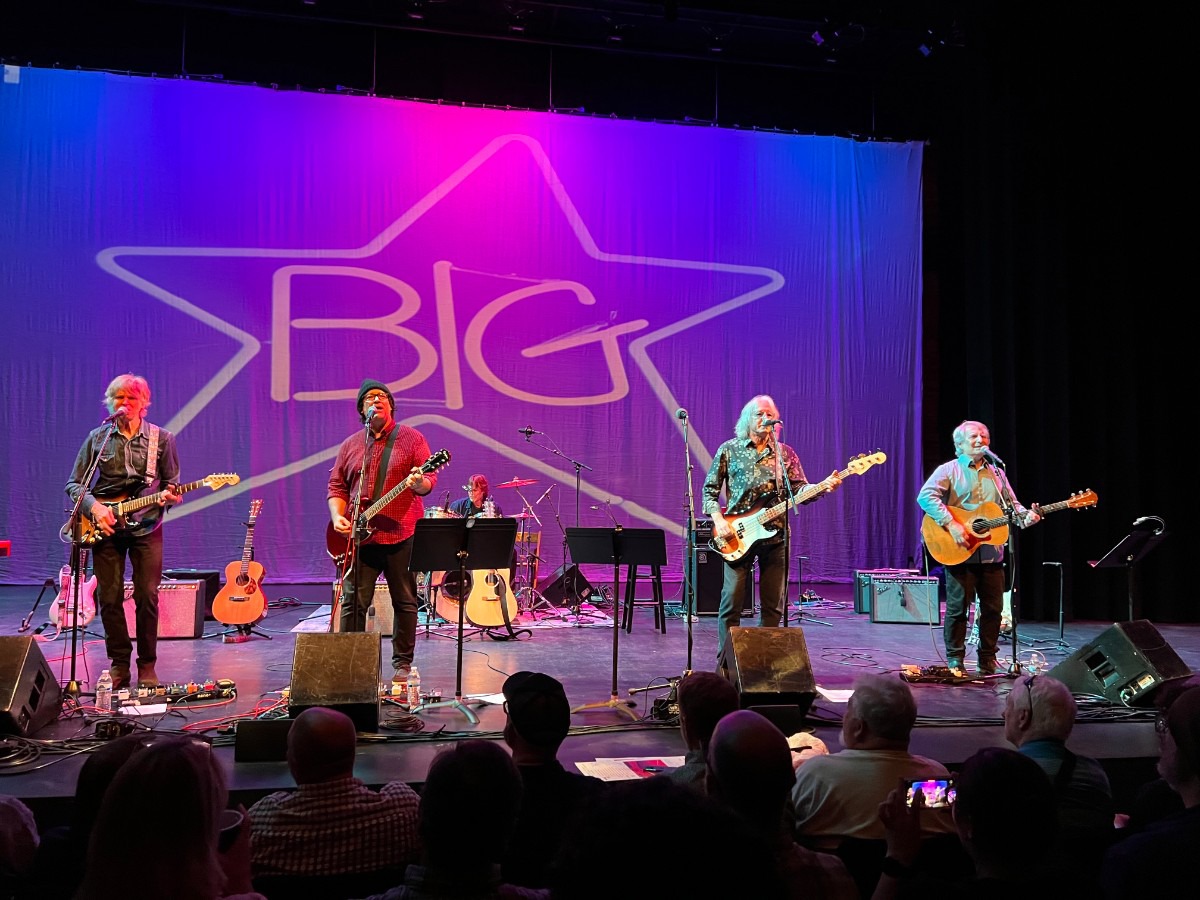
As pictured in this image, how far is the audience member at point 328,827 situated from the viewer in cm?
254

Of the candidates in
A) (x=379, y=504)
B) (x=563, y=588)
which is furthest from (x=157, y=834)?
(x=563, y=588)

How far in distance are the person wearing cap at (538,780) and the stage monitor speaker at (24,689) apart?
345cm

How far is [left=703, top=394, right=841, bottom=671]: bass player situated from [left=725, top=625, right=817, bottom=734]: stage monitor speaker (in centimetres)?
129

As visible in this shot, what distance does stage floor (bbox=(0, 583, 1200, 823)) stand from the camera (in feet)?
16.0

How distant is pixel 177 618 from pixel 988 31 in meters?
12.0

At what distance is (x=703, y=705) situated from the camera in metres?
3.22

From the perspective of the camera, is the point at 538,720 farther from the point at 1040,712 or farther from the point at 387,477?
the point at 387,477

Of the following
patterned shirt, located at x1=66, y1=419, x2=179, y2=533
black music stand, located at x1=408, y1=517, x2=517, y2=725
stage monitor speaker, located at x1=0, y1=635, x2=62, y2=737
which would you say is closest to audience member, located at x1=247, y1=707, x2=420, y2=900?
black music stand, located at x1=408, y1=517, x2=517, y2=725

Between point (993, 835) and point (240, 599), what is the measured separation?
877 centimetres

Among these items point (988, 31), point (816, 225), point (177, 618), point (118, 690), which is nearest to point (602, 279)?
point (816, 225)

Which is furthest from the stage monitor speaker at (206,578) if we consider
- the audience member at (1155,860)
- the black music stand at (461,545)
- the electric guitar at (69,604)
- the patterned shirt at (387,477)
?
the audience member at (1155,860)

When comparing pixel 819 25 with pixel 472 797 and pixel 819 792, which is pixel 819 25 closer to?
pixel 819 792

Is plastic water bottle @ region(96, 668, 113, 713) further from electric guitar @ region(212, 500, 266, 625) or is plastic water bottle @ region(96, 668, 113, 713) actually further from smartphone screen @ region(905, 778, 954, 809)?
smartphone screen @ region(905, 778, 954, 809)

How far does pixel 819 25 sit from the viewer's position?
11.6 m
